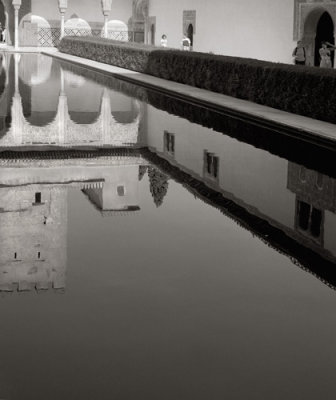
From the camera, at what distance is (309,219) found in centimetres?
670

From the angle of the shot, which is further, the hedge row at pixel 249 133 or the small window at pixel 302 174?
the hedge row at pixel 249 133

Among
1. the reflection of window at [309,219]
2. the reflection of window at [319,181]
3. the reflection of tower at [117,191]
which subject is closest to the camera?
the reflection of window at [309,219]

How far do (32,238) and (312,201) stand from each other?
2.61m

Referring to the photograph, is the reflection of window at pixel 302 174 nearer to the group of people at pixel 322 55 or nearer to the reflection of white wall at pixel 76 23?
the group of people at pixel 322 55

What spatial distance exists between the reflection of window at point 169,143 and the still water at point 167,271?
0.19 ft

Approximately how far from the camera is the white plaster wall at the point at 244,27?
2483cm

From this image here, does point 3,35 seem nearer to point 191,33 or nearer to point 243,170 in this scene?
point 191,33

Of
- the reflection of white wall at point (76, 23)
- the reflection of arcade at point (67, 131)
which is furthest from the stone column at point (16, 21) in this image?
the reflection of arcade at point (67, 131)

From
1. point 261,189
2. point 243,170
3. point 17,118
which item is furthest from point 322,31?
point 261,189

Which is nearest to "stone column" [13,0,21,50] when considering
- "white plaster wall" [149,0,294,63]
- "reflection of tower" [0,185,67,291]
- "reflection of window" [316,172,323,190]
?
"white plaster wall" [149,0,294,63]

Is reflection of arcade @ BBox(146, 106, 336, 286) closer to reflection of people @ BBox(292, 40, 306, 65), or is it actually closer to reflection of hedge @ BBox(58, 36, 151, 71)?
reflection of people @ BBox(292, 40, 306, 65)

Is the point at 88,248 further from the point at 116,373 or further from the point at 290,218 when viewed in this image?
the point at 116,373

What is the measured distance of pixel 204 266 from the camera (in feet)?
17.7

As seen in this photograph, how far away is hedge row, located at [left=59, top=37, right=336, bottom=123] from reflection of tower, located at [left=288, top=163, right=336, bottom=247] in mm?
4034
